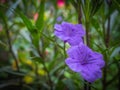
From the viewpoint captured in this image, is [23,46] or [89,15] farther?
[23,46]

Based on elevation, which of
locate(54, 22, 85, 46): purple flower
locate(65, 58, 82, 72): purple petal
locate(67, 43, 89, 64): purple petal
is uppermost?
locate(54, 22, 85, 46): purple flower

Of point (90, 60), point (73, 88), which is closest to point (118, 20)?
point (73, 88)

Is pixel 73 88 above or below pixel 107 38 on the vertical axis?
below

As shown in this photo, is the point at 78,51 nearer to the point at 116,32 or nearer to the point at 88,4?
the point at 88,4

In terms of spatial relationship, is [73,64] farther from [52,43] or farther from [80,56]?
[52,43]

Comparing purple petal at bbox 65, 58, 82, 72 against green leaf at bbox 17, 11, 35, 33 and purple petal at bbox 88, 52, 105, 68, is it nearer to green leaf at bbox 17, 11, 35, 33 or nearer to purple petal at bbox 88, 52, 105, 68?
purple petal at bbox 88, 52, 105, 68

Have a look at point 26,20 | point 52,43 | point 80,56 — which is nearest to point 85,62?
point 80,56

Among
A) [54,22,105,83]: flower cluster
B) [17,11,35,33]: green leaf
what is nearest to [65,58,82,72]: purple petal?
[54,22,105,83]: flower cluster

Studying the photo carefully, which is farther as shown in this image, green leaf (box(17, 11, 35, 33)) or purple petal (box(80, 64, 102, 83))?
green leaf (box(17, 11, 35, 33))
